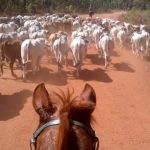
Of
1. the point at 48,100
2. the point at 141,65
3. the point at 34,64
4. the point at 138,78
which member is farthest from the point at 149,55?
the point at 48,100

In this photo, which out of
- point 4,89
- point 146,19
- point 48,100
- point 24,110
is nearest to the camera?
point 48,100

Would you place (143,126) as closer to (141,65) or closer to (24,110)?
(24,110)

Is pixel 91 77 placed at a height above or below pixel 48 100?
below

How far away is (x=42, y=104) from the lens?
225cm

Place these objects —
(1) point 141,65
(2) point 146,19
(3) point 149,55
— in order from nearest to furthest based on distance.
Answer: (1) point 141,65 → (3) point 149,55 → (2) point 146,19

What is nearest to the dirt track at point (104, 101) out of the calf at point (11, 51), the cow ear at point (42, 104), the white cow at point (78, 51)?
the white cow at point (78, 51)

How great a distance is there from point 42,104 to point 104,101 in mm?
8975

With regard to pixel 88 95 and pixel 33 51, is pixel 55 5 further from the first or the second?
pixel 88 95

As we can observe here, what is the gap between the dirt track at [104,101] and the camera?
27.4ft

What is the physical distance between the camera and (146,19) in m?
38.2

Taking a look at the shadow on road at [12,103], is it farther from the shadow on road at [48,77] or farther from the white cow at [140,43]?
the white cow at [140,43]

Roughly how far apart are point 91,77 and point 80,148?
12122 millimetres

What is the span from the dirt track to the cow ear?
18.7 ft

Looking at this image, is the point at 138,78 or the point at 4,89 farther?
the point at 138,78
